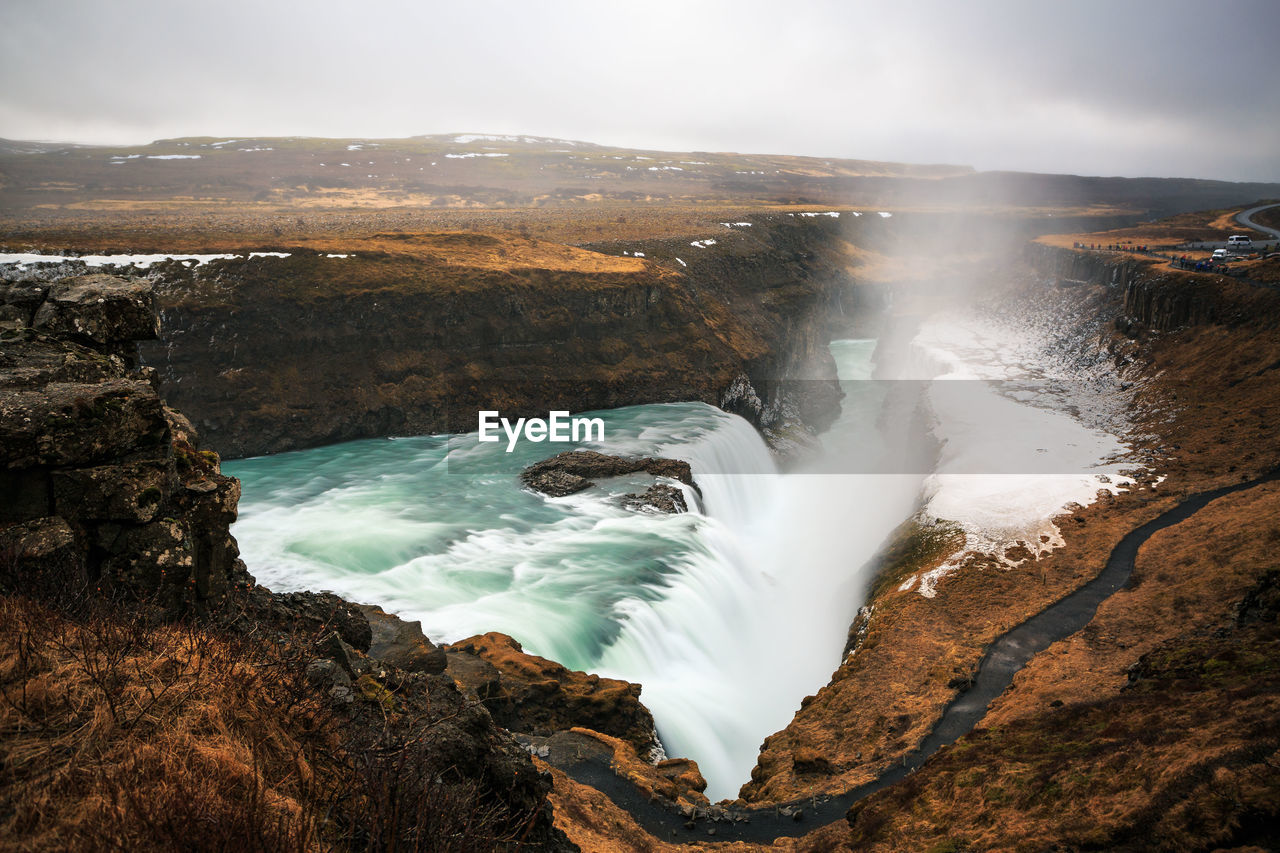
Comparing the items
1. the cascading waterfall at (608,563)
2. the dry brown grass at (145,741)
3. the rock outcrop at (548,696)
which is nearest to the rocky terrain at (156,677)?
the dry brown grass at (145,741)

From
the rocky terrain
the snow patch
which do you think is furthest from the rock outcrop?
the snow patch

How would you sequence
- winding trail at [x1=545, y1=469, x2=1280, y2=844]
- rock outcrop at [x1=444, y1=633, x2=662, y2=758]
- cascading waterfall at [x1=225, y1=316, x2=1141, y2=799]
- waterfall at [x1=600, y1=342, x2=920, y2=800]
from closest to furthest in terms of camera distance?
1. winding trail at [x1=545, y1=469, x2=1280, y2=844]
2. rock outcrop at [x1=444, y1=633, x2=662, y2=758]
3. waterfall at [x1=600, y1=342, x2=920, y2=800]
4. cascading waterfall at [x1=225, y1=316, x2=1141, y2=799]

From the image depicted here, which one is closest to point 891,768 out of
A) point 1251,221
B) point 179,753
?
Answer: point 179,753

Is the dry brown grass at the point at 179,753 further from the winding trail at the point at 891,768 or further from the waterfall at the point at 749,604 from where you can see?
the waterfall at the point at 749,604

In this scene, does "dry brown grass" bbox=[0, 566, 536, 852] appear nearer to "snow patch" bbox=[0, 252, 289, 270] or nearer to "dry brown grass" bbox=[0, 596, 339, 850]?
"dry brown grass" bbox=[0, 596, 339, 850]

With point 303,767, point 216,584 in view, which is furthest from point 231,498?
point 303,767

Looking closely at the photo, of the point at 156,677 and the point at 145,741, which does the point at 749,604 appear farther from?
the point at 145,741

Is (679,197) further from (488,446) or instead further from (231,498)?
(231,498)
